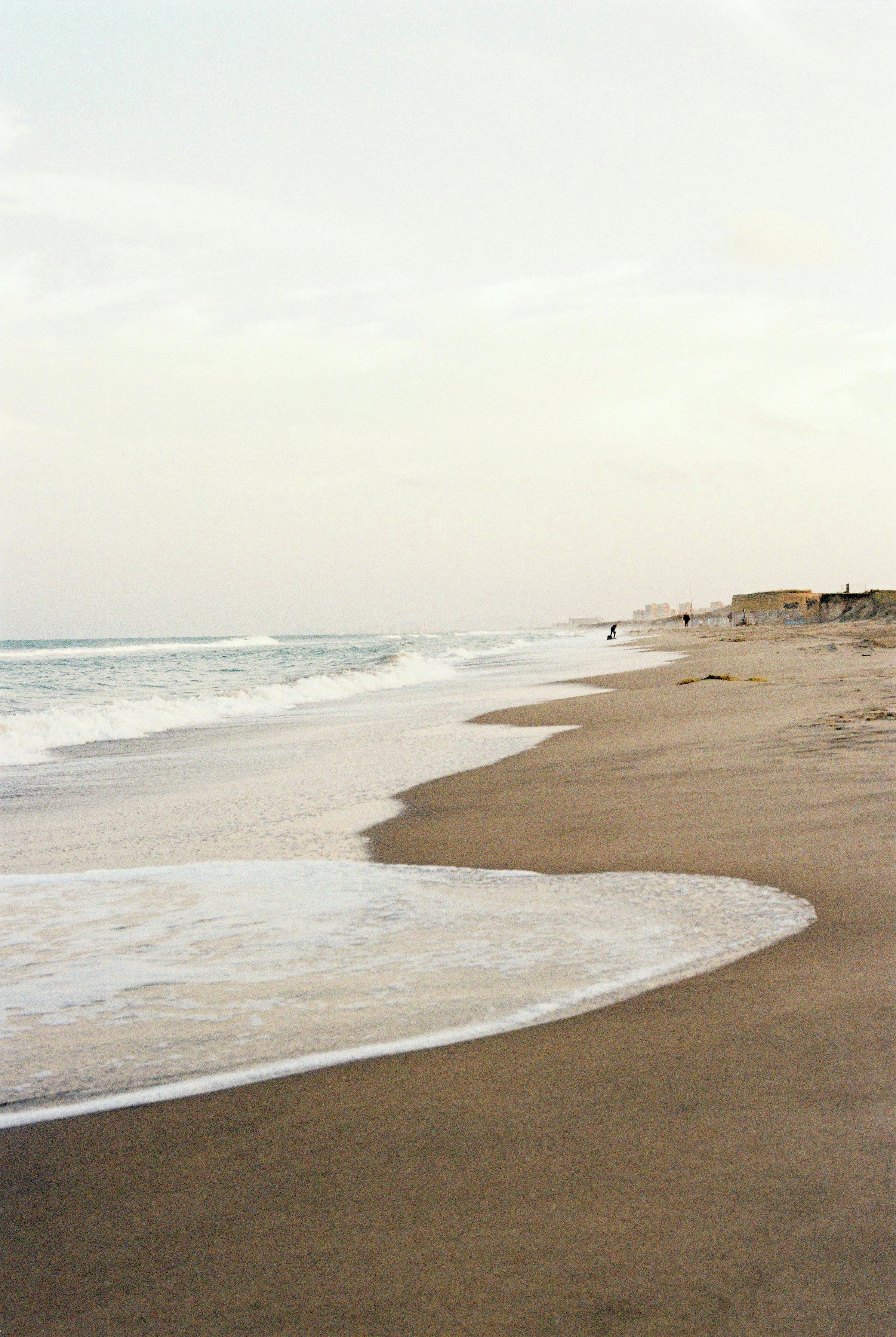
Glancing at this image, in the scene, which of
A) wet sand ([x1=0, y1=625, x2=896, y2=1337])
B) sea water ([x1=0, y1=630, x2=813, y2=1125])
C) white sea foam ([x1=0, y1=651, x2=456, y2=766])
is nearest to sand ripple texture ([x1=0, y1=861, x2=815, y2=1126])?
sea water ([x1=0, y1=630, x2=813, y2=1125])

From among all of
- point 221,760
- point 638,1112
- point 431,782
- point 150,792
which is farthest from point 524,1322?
point 221,760

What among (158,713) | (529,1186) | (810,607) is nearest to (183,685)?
(158,713)

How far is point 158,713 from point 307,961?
695 inches

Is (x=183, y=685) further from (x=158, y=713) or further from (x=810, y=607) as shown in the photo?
(x=810, y=607)

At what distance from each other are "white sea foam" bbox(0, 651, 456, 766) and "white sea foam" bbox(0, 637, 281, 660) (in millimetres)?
46627

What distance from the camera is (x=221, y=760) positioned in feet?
42.7

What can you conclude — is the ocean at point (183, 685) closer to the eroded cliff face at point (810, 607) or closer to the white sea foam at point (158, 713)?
the white sea foam at point (158, 713)

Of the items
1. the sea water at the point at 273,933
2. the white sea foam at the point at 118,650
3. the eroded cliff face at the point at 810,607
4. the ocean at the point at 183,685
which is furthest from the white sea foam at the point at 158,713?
the eroded cliff face at the point at 810,607

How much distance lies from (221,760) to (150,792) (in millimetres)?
2562

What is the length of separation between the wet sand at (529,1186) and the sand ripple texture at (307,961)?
0.69ft

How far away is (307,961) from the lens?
4.28m

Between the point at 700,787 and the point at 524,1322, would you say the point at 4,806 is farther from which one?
the point at 524,1322

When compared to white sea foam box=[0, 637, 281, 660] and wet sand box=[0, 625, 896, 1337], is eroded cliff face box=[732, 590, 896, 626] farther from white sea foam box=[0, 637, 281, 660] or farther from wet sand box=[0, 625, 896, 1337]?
wet sand box=[0, 625, 896, 1337]

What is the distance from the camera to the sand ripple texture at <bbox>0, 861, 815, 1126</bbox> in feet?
10.6
